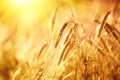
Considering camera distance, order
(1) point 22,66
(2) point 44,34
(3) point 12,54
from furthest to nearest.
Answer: (3) point 12,54, (2) point 44,34, (1) point 22,66

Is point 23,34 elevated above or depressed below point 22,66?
above

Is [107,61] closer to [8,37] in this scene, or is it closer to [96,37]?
[96,37]

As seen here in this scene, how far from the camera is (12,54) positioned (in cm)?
171

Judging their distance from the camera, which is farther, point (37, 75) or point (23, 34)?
point (23, 34)

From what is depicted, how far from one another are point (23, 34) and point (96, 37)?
0.83 m

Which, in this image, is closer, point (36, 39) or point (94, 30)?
point (94, 30)

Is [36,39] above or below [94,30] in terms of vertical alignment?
above

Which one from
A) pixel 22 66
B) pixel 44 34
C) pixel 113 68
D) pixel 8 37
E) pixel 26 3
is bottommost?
pixel 113 68

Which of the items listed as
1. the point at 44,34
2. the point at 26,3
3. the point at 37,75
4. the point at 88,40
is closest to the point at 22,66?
the point at 44,34

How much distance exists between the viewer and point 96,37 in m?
1.02

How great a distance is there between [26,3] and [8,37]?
234 millimetres

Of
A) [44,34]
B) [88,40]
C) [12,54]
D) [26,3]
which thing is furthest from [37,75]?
[26,3]

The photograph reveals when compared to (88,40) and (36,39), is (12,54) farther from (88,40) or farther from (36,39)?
(88,40)

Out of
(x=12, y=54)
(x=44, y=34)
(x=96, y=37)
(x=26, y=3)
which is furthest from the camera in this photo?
(x=26, y=3)
